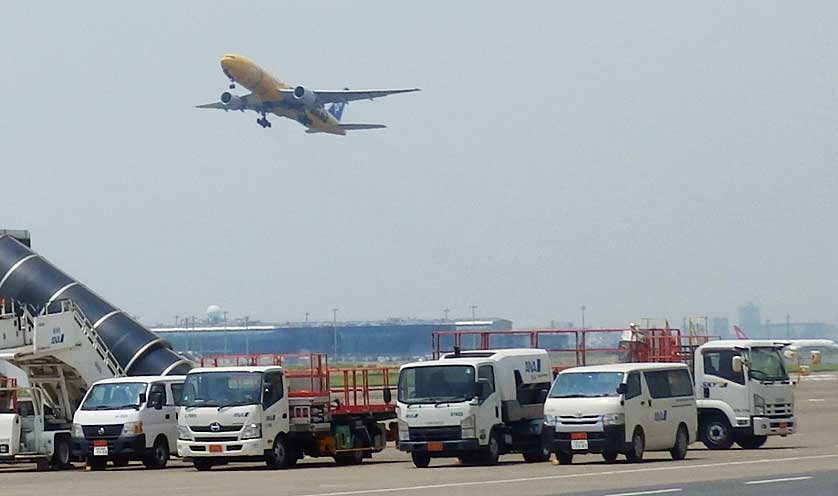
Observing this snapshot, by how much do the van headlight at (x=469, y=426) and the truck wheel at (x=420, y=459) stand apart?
1.00 meters

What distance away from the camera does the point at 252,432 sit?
32188mm

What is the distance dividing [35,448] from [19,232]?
10437 millimetres

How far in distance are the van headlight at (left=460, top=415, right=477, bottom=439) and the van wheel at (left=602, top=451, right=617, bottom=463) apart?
8.89ft

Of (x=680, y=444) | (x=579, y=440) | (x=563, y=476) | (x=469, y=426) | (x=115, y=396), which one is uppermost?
(x=115, y=396)

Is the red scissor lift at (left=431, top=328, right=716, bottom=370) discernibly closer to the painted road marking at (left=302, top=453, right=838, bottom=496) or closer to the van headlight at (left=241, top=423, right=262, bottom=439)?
the van headlight at (left=241, top=423, right=262, bottom=439)

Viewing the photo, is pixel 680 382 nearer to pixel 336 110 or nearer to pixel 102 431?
pixel 102 431

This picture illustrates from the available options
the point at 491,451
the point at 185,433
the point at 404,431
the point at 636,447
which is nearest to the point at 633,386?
the point at 636,447

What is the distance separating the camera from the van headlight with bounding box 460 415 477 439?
31141 millimetres

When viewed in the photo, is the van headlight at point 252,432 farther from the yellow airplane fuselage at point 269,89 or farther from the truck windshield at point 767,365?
the yellow airplane fuselage at point 269,89

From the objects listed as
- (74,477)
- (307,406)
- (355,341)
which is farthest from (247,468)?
(355,341)

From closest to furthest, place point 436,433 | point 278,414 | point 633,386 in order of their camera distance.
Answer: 1. point 633,386
2. point 436,433
3. point 278,414

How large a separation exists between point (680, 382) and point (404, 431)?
6.08 metres

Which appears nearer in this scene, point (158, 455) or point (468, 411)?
point (468, 411)

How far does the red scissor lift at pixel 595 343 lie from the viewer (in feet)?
129
